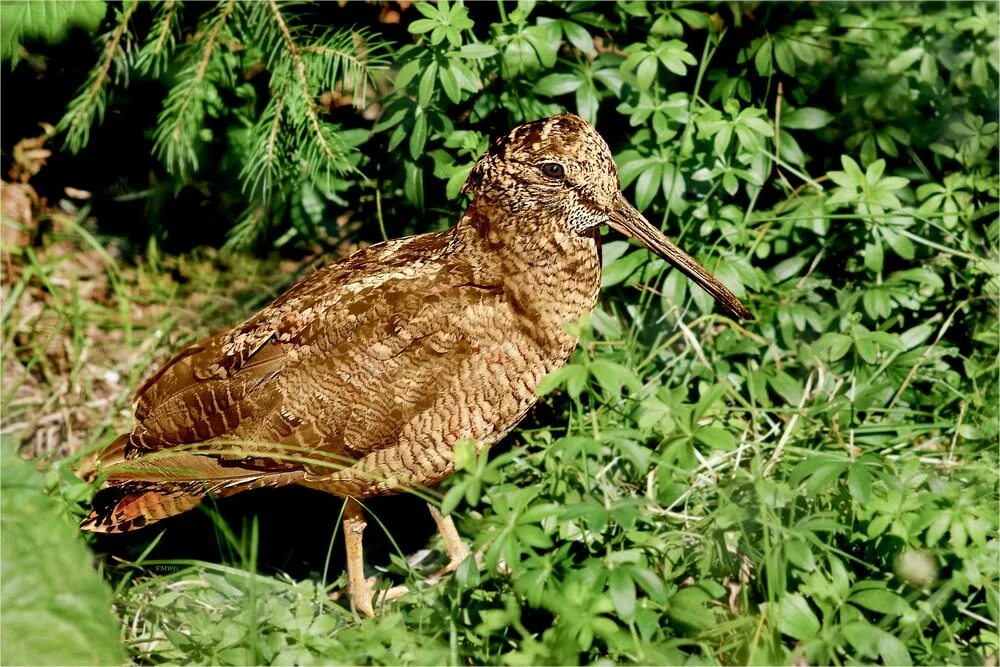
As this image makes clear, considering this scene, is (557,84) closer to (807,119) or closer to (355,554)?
(807,119)

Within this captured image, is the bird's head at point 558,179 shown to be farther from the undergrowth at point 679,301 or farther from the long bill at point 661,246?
the undergrowth at point 679,301

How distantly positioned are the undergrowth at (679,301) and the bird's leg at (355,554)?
0.27 ft

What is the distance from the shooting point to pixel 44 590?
8.11 ft

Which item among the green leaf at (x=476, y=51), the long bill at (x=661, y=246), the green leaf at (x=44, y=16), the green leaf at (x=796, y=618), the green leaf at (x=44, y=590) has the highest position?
the green leaf at (x=44, y=16)

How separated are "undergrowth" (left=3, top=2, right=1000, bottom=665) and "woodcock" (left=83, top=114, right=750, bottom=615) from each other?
0.68ft

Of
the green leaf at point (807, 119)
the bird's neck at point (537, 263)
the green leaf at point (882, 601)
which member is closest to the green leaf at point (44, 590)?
the bird's neck at point (537, 263)

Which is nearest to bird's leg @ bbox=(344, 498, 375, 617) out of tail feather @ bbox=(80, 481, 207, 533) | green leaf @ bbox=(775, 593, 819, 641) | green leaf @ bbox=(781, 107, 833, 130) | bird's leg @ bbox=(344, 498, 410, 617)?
bird's leg @ bbox=(344, 498, 410, 617)

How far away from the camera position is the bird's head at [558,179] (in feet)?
9.29

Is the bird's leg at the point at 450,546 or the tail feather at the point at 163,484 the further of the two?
the bird's leg at the point at 450,546

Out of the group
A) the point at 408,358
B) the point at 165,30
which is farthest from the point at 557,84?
the point at 165,30

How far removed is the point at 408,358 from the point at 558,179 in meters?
0.63

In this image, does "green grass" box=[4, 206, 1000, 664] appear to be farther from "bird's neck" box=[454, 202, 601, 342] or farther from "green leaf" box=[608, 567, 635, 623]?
"bird's neck" box=[454, 202, 601, 342]

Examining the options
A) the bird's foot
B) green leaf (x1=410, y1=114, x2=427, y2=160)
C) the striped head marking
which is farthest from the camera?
green leaf (x1=410, y1=114, x2=427, y2=160)

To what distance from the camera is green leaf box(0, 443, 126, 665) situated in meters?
2.41
